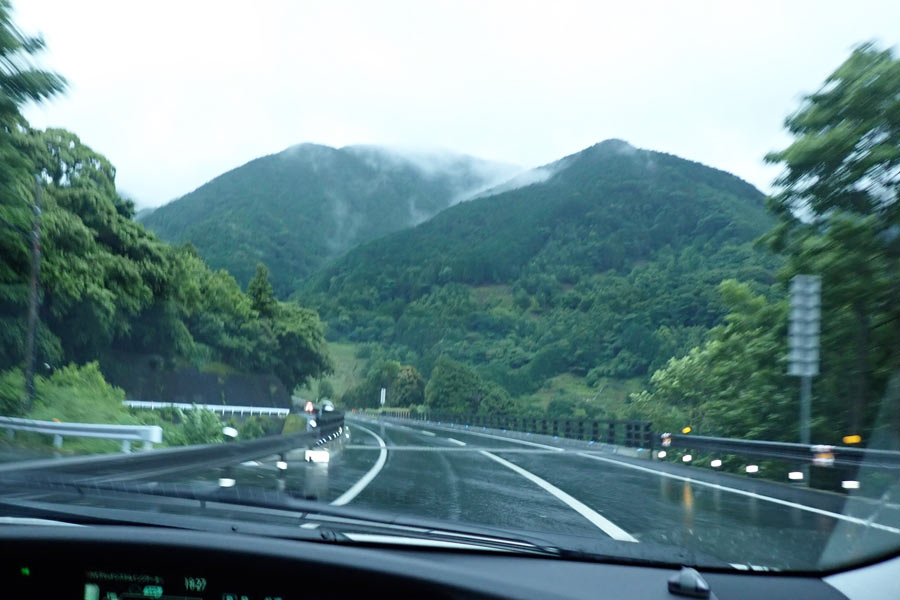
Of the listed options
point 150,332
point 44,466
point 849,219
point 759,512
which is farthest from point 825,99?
point 150,332

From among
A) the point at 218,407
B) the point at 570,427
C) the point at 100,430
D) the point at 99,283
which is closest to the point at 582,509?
the point at 100,430

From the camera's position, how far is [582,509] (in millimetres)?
8172

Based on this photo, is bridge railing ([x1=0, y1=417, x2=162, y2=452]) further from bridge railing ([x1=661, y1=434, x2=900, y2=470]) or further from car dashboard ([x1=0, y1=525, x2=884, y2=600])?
bridge railing ([x1=661, y1=434, x2=900, y2=470])

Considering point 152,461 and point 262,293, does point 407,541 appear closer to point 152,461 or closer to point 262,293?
point 152,461

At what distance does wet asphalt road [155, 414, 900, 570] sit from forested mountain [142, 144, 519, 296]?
2.93 m

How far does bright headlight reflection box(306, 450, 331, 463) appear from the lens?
1205 cm

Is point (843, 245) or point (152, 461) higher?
point (843, 245)

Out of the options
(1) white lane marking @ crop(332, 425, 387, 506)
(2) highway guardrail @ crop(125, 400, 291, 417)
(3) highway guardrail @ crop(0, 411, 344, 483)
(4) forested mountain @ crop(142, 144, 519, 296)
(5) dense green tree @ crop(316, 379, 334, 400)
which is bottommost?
(1) white lane marking @ crop(332, 425, 387, 506)

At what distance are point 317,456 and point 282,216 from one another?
3992mm

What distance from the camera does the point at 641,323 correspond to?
16.2 m

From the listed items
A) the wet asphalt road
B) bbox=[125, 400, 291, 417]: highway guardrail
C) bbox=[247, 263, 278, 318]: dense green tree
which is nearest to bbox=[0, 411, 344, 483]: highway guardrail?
the wet asphalt road

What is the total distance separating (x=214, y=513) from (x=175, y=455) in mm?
5082

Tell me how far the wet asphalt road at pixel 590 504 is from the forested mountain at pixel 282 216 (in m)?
2.93

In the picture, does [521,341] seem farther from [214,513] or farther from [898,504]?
[214,513]
